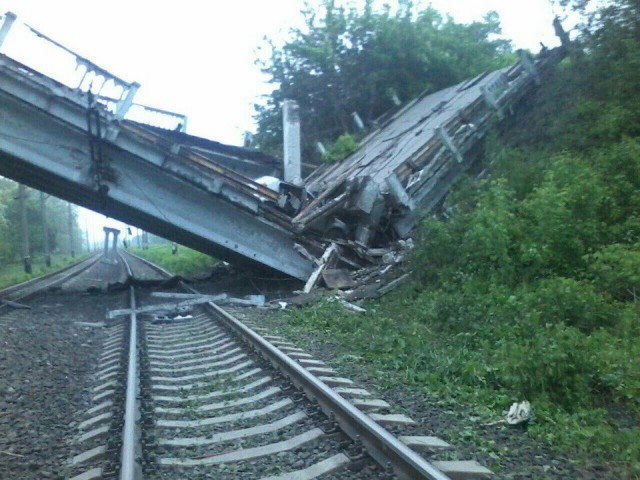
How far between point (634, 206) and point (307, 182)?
15.2 meters

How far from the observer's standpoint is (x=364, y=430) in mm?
5352

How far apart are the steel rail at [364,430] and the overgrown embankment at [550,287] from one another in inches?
47.7

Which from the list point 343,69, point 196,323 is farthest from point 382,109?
point 196,323

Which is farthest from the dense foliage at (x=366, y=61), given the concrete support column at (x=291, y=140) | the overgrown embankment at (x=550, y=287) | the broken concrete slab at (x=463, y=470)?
the broken concrete slab at (x=463, y=470)

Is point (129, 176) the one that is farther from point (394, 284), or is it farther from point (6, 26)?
point (394, 284)

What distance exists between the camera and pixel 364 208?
17.2m

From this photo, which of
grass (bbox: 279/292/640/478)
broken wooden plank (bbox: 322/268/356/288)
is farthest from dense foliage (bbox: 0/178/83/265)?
grass (bbox: 279/292/640/478)

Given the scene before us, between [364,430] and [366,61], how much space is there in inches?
1018

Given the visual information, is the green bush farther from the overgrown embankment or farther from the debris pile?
the debris pile

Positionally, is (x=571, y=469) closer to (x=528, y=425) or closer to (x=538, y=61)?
(x=528, y=425)

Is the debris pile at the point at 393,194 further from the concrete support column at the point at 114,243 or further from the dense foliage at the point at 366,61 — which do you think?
the concrete support column at the point at 114,243

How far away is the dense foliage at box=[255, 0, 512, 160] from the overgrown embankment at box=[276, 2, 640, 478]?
490 inches

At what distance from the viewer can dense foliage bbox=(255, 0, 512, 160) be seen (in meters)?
28.8

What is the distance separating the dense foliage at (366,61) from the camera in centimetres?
2884
